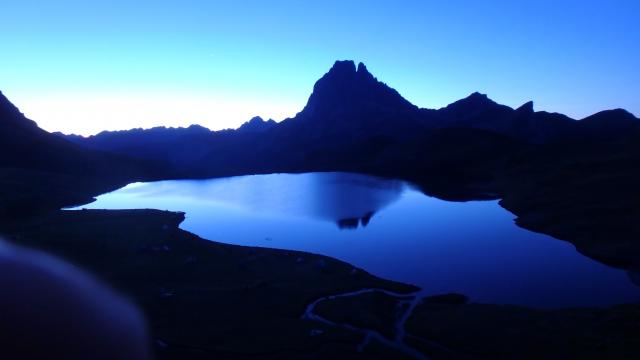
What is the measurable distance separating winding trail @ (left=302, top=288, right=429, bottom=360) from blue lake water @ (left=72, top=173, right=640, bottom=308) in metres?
3.47

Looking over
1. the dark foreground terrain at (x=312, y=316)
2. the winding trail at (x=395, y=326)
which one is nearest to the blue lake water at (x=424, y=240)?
the winding trail at (x=395, y=326)

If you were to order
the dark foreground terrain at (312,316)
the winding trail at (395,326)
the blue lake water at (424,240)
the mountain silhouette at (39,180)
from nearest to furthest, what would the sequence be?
the dark foreground terrain at (312,316)
the winding trail at (395,326)
the blue lake water at (424,240)
the mountain silhouette at (39,180)

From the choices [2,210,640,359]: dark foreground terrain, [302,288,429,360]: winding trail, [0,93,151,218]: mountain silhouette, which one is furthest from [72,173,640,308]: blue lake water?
[0,93,151,218]: mountain silhouette

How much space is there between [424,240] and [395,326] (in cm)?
3361

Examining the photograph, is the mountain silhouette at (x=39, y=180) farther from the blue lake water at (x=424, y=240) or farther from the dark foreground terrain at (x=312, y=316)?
the dark foreground terrain at (x=312, y=316)

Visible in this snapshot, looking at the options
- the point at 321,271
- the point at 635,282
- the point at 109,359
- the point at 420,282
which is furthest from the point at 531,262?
the point at 109,359

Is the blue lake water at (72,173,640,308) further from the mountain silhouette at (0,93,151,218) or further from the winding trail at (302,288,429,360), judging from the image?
the mountain silhouette at (0,93,151,218)

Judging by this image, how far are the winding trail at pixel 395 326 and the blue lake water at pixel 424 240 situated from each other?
11.4 feet

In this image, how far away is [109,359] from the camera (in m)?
32.0

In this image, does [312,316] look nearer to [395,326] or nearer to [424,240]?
[395,326]

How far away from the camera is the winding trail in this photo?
3619 centimetres

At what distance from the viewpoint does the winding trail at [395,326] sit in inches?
1425

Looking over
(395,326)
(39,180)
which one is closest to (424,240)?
(395,326)

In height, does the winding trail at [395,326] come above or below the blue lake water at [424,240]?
below
